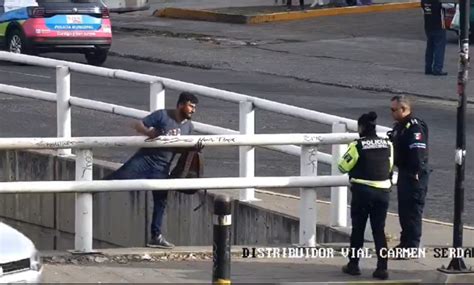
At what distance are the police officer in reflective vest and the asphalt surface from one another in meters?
2.71

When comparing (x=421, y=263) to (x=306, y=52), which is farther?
(x=306, y=52)

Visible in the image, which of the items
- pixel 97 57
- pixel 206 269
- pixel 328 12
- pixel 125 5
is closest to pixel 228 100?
pixel 206 269

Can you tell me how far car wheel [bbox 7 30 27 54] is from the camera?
27016 millimetres

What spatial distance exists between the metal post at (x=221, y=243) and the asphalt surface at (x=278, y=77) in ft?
15.5

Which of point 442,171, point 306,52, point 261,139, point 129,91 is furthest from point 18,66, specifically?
point 261,139

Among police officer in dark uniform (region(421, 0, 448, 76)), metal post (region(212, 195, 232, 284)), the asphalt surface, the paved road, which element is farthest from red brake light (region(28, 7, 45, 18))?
metal post (region(212, 195, 232, 284))

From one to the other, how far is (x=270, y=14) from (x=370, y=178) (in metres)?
24.8

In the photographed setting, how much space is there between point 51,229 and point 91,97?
5.50 m

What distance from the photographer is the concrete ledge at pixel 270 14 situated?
35094 mm

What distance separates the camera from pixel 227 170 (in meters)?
15.7

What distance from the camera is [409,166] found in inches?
457

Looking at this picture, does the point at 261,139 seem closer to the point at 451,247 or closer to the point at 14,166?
the point at 451,247

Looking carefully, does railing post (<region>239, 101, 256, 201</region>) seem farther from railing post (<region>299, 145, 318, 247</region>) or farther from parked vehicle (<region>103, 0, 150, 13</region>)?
parked vehicle (<region>103, 0, 150, 13</region>)

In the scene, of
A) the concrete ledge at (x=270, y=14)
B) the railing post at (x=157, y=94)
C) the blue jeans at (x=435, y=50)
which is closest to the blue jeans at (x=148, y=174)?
the railing post at (x=157, y=94)
